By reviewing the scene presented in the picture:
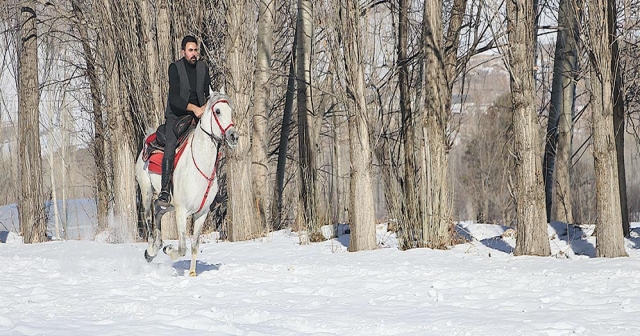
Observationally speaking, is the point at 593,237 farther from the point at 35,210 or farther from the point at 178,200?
the point at 35,210

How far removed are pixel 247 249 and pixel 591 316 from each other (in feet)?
30.0

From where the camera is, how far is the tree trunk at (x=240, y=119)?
1836 centimetres

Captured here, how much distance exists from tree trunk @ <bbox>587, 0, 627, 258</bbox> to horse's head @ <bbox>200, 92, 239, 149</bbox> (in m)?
5.85

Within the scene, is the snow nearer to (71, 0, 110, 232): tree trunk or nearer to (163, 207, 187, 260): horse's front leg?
(163, 207, 187, 260): horse's front leg

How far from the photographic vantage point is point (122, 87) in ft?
70.9

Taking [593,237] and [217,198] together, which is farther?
[593,237]

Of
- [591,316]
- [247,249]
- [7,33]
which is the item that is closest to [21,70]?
[7,33]

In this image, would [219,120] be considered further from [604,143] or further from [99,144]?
[99,144]

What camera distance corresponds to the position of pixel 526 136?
47.1 feet

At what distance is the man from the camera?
40.0ft

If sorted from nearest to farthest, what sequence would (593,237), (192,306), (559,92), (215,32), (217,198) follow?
1. (192,306)
2. (217,198)
3. (593,237)
4. (215,32)
5. (559,92)

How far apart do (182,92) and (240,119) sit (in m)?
6.31

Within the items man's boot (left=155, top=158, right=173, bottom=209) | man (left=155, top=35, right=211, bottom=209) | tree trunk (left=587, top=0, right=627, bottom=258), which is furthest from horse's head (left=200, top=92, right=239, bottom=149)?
tree trunk (left=587, top=0, right=627, bottom=258)

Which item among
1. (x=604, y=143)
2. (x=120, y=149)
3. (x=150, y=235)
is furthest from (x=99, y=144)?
(x=604, y=143)
